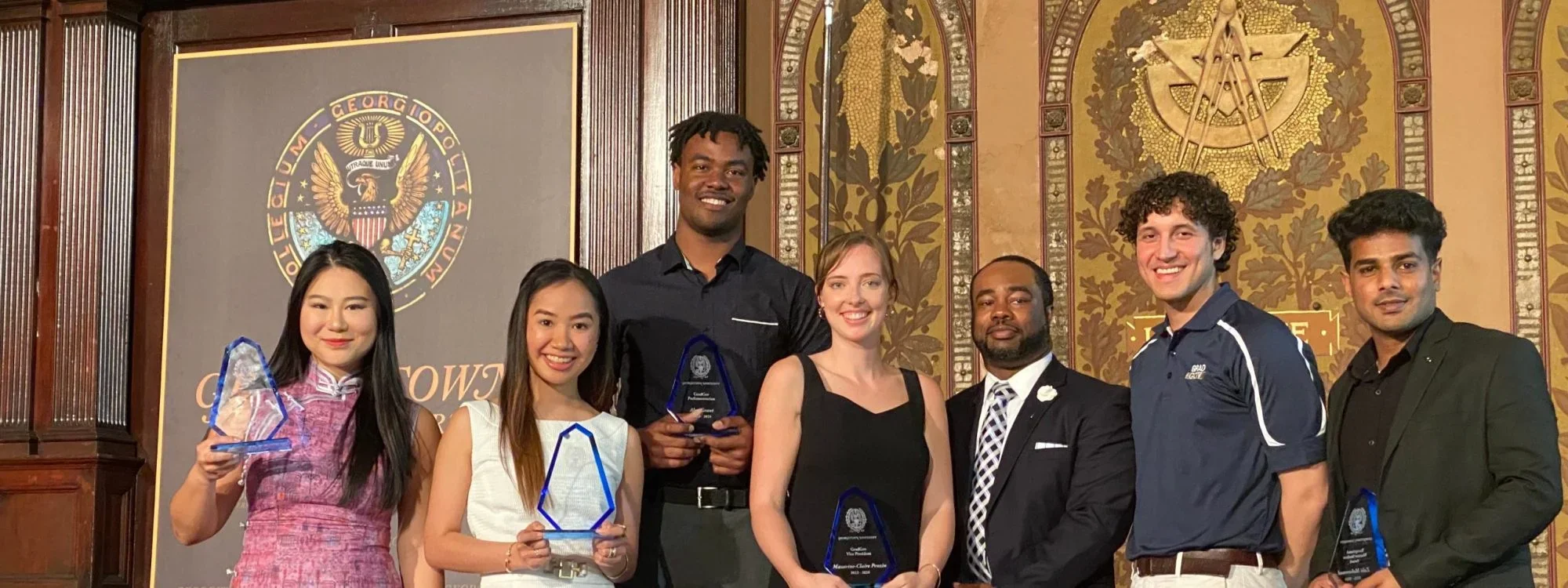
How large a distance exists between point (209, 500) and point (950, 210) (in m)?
2.81

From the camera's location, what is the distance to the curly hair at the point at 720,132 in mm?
3920

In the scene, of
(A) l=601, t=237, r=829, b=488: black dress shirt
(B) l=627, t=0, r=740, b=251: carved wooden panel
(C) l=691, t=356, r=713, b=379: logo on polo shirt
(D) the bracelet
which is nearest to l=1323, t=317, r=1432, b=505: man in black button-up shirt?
(A) l=601, t=237, r=829, b=488: black dress shirt

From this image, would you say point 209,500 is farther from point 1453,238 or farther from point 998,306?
point 1453,238

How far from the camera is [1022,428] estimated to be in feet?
11.6

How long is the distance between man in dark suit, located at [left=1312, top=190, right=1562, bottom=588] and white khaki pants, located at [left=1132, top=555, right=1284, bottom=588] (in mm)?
91

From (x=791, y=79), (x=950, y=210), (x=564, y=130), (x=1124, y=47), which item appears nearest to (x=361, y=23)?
(x=564, y=130)

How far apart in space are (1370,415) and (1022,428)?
26.8 inches

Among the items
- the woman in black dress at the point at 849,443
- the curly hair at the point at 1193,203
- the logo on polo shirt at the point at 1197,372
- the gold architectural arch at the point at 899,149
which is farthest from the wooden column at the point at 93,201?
the logo on polo shirt at the point at 1197,372

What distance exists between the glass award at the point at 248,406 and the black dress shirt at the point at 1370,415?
199cm

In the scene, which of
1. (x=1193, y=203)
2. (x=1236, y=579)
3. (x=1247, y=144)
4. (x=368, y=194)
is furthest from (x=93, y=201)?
(x=1236, y=579)

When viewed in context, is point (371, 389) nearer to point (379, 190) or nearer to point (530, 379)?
point (530, 379)

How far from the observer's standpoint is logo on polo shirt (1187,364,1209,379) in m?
3.33

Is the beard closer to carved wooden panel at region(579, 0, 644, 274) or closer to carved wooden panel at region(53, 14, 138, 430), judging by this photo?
carved wooden panel at region(579, 0, 644, 274)

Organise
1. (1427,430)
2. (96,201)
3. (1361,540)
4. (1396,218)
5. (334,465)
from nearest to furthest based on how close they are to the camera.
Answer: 1. (1361,540)
2. (1427,430)
3. (1396,218)
4. (334,465)
5. (96,201)
